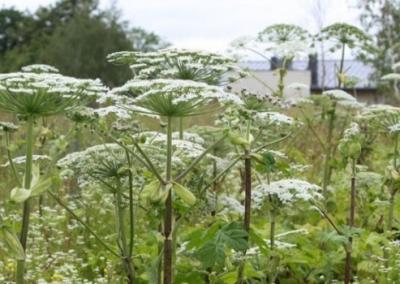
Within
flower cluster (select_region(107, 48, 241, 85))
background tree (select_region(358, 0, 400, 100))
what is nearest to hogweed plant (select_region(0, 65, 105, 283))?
flower cluster (select_region(107, 48, 241, 85))

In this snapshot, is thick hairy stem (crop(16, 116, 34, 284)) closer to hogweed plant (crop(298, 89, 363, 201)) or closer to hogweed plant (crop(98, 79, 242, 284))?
hogweed plant (crop(98, 79, 242, 284))

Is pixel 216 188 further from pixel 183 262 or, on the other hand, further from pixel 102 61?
pixel 102 61

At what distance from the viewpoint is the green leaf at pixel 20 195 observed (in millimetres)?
2341

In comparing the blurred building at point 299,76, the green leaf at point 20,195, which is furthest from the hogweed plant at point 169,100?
the blurred building at point 299,76

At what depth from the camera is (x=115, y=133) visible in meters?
3.31

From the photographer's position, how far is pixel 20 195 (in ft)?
7.74

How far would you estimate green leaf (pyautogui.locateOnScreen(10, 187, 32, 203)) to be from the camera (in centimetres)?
234

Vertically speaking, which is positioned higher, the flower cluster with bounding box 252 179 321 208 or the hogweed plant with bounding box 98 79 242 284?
the hogweed plant with bounding box 98 79 242 284

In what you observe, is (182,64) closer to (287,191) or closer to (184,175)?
(184,175)

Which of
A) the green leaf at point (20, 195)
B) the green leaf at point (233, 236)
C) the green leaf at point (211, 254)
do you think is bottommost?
the green leaf at point (211, 254)

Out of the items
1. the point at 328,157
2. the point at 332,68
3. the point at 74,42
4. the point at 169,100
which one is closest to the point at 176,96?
the point at 169,100

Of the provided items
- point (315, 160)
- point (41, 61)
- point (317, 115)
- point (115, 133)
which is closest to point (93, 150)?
point (115, 133)

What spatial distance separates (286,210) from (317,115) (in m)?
1.12

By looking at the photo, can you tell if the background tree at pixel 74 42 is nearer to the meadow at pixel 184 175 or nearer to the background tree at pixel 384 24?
the background tree at pixel 384 24
